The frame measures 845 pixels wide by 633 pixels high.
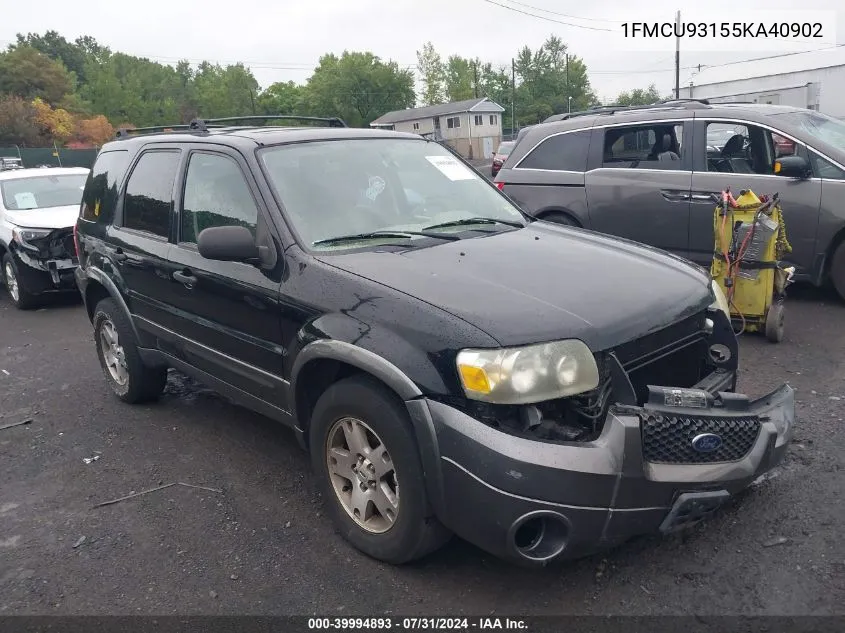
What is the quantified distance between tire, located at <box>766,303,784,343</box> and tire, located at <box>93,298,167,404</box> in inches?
180

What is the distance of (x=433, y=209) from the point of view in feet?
13.0

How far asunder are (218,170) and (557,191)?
452cm

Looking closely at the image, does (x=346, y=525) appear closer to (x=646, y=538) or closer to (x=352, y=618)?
(x=352, y=618)

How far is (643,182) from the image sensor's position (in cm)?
711

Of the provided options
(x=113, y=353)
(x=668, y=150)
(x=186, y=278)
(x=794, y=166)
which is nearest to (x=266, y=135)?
(x=186, y=278)

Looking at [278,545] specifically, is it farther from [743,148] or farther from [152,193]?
[743,148]

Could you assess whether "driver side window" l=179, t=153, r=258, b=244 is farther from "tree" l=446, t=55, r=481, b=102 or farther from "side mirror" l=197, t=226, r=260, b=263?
"tree" l=446, t=55, r=481, b=102

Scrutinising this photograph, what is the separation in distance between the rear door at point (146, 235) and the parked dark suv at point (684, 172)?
298cm

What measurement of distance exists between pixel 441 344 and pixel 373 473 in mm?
697

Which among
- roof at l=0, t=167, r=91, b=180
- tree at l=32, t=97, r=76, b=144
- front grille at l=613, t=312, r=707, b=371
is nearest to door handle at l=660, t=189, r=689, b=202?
front grille at l=613, t=312, r=707, b=371

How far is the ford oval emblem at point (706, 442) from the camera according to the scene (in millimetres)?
2633

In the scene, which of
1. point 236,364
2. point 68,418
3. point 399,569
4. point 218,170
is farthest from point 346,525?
point 68,418

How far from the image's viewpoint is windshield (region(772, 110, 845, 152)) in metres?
6.57

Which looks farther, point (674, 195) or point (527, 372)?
point (674, 195)
